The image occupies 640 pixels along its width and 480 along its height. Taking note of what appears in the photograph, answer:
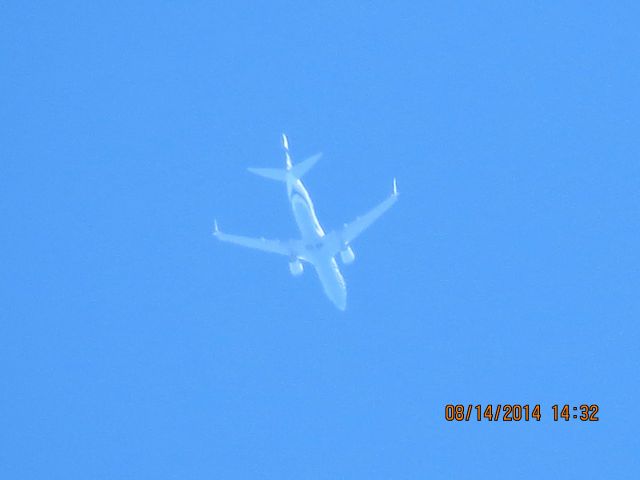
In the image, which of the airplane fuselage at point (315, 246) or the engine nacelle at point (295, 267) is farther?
the engine nacelle at point (295, 267)

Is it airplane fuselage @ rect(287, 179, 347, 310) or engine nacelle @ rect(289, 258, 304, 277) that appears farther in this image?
engine nacelle @ rect(289, 258, 304, 277)

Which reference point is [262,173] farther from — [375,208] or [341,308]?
[341,308]

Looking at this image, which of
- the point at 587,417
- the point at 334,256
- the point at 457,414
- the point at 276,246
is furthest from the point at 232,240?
the point at 587,417
